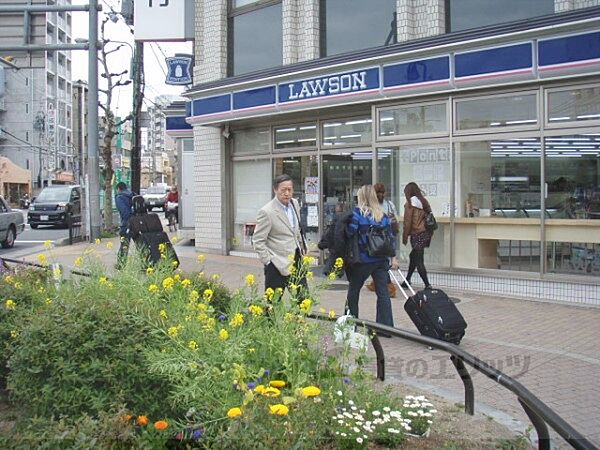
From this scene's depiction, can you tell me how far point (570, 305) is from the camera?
9375 millimetres

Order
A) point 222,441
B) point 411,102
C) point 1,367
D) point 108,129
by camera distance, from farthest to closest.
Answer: point 108,129
point 411,102
point 1,367
point 222,441

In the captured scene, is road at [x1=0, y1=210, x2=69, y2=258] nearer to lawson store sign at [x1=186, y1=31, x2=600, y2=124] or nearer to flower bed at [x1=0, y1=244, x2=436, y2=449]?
lawson store sign at [x1=186, y1=31, x2=600, y2=124]

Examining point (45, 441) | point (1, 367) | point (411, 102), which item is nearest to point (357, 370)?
point (45, 441)

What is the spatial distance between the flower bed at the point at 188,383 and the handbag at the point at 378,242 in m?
2.40

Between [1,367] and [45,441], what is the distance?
7.00 feet

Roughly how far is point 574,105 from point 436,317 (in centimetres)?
456

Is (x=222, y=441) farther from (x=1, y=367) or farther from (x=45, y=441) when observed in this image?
(x=1, y=367)

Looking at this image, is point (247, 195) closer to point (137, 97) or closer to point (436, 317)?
point (436, 317)

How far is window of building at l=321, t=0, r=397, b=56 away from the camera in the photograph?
39.0ft

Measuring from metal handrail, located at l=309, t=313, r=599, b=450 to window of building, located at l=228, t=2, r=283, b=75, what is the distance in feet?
32.5

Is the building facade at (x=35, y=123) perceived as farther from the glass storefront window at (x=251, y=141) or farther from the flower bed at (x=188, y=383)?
the flower bed at (x=188, y=383)

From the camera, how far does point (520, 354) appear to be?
6.83 m

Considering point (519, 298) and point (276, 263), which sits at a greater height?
point (276, 263)

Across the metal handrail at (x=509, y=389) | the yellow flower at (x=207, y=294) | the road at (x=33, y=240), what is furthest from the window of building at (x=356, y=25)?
the road at (x=33, y=240)
